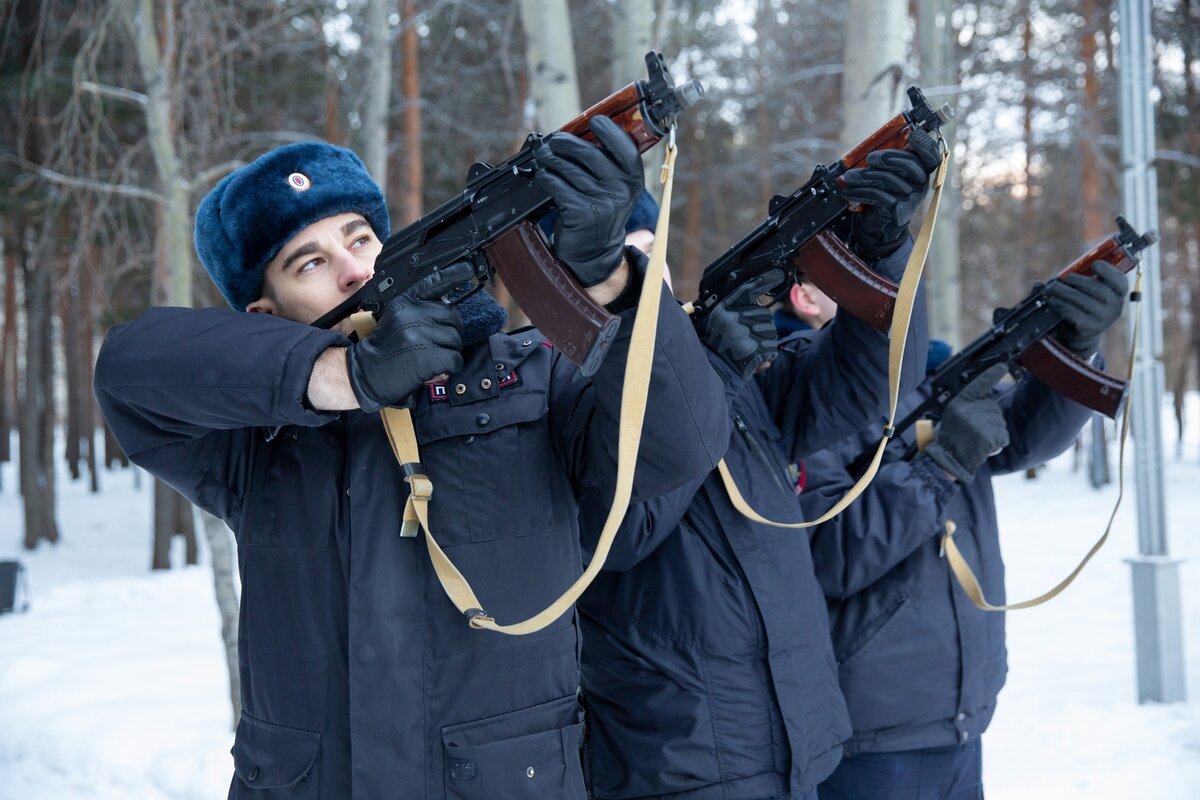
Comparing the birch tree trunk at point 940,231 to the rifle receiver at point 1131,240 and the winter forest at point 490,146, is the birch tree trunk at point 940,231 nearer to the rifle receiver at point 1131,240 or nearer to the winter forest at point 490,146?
the winter forest at point 490,146

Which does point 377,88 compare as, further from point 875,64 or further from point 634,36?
point 875,64

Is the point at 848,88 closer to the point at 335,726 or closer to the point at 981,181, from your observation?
the point at 335,726

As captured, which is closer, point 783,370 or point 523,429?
point 523,429

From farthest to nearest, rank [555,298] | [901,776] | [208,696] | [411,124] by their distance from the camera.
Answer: [411,124]
[208,696]
[901,776]
[555,298]

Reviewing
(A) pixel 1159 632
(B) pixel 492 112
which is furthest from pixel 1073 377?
(B) pixel 492 112

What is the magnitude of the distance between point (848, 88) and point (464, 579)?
10.5 feet

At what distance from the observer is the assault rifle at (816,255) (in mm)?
2082

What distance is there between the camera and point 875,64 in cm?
391

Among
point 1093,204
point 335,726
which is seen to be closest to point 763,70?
point 1093,204

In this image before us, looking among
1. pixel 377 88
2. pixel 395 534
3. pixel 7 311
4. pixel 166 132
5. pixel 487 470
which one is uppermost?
pixel 7 311

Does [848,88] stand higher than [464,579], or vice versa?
[848,88]

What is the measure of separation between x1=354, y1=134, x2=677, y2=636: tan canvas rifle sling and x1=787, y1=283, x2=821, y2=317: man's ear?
4.20ft

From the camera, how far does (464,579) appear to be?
1.51 meters

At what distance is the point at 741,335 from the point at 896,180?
0.43 metres
